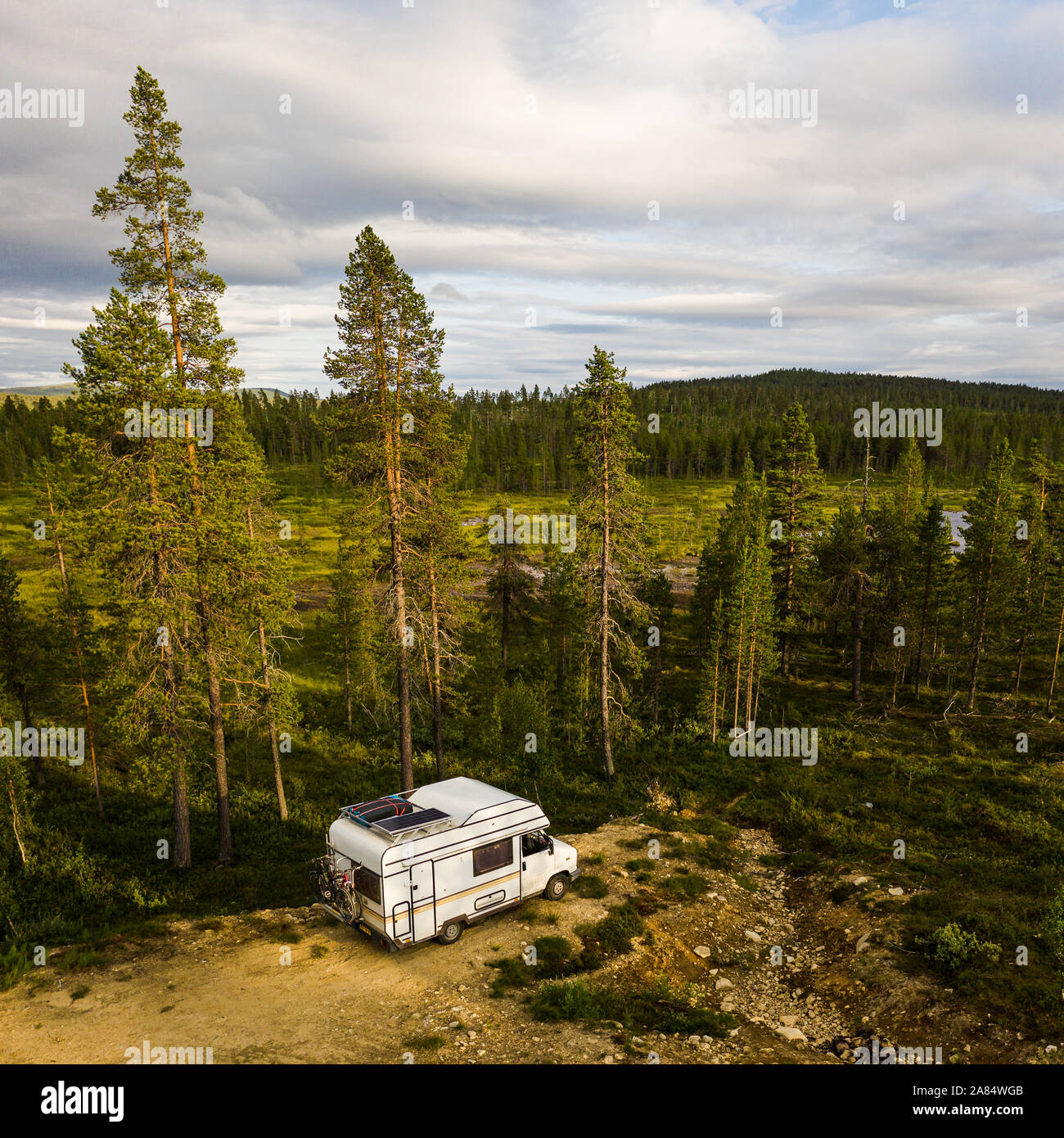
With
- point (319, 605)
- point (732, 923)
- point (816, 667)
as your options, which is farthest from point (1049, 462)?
point (319, 605)

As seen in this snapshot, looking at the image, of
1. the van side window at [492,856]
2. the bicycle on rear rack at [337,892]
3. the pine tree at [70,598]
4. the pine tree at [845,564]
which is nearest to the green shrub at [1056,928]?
the van side window at [492,856]

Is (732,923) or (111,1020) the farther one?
(732,923)

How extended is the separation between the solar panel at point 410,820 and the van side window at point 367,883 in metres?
0.93

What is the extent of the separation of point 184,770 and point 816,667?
38.4 m

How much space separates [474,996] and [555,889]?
439 centimetres

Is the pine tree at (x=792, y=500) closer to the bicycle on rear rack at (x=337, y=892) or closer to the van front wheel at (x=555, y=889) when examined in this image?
the van front wheel at (x=555, y=889)

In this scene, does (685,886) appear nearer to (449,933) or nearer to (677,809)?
(677,809)

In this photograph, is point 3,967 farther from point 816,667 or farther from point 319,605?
point 319,605

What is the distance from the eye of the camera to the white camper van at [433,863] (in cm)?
1430

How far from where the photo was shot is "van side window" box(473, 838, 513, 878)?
1555 cm

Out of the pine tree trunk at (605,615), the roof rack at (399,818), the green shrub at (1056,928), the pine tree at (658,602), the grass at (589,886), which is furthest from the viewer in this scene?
the pine tree at (658,602)

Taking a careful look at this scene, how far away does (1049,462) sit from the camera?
1622 inches

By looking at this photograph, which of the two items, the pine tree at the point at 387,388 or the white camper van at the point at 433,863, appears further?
the pine tree at the point at 387,388

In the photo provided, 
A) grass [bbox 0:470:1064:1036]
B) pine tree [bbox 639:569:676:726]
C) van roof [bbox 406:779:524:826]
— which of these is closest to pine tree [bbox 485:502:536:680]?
grass [bbox 0:470:1064:1036]
